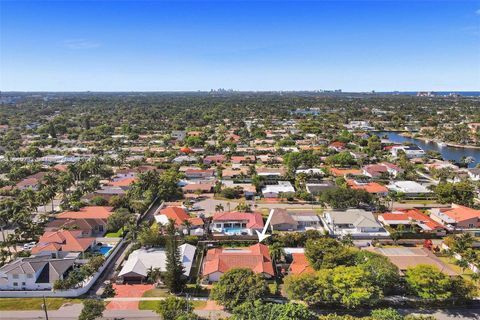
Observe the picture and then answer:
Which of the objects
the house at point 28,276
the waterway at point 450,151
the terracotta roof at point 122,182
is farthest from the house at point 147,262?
the waterway at point 450,151

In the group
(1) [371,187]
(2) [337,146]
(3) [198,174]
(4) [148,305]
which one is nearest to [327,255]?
(4) [148,305]

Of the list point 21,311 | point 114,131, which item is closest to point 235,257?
point 21,311

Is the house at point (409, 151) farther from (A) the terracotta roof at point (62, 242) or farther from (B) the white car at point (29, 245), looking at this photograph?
(B) the white car at point (29, 245)

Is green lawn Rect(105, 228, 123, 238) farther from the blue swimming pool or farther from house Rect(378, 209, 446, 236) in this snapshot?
house Rect(378, 209, 446, 236)

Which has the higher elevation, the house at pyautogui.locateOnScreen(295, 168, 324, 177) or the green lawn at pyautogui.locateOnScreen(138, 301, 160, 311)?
the house at pyautogui.locateOnScreen(295, 168, 324, 177)

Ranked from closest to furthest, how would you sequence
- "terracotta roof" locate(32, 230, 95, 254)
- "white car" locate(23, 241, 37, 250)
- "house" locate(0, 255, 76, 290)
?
"house" locate(0, 255, 76, 290) → "terracotta roof" locate(32, 230, 95, 254) → "white car" locate(23, 241, 37, 250)

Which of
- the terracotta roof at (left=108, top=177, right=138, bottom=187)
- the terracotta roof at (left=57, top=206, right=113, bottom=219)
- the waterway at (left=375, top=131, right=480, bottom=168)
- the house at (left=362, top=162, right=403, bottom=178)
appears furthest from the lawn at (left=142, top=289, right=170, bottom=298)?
the waterway at (left=375, top=131, right=480, bottom=168)

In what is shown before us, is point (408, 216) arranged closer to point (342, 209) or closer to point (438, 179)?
→ point (342, 209)
